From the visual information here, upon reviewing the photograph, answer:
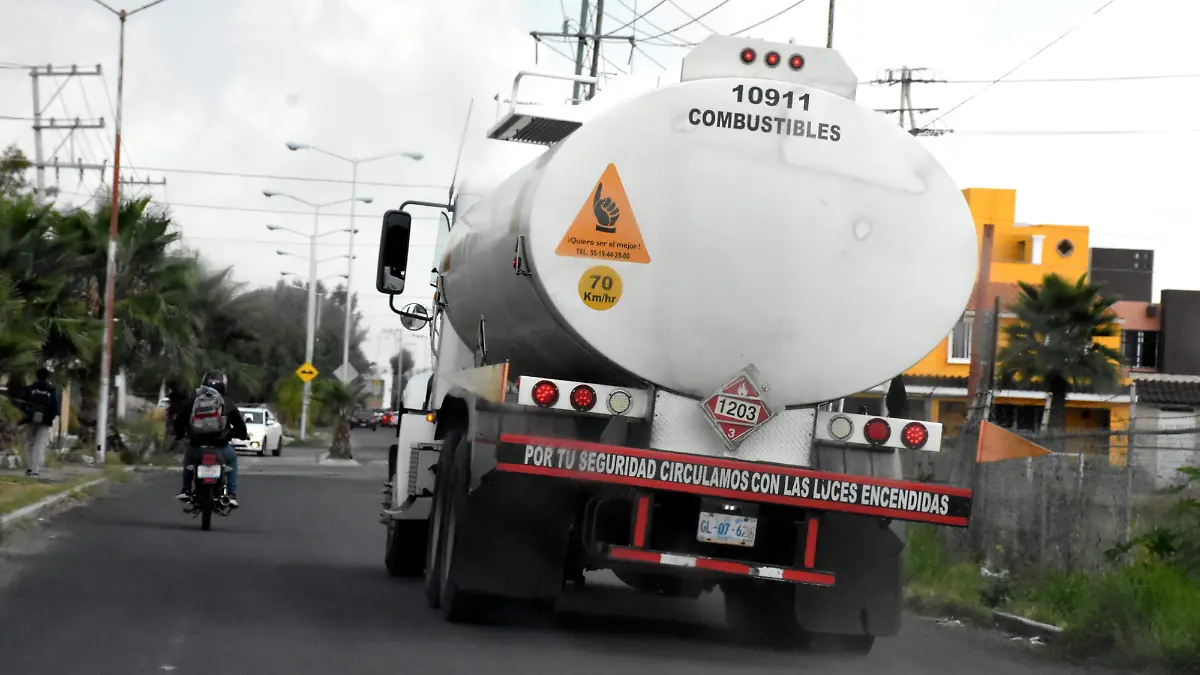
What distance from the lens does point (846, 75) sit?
10117 mm

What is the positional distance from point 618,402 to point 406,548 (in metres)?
5.08

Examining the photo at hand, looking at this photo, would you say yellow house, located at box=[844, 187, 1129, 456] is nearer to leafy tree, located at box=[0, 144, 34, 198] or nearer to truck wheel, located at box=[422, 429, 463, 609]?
leafy tree, located at box=[0, 144, 34, 198]

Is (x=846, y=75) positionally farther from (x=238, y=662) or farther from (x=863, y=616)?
(x=238, y=662)

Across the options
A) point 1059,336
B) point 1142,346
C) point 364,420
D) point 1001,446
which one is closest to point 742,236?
point 1001,446

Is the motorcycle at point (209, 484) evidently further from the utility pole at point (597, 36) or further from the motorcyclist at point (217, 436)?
the utility pole at point (597, 36)

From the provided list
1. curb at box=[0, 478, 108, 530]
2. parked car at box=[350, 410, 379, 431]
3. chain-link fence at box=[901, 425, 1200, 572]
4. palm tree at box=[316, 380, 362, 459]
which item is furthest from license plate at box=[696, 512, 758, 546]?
parked car at box=[350, 410, 379, 431]

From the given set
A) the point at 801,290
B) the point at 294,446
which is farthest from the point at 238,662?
the point at 294,446

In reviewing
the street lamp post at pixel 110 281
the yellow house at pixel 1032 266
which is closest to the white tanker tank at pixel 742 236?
the street lamp post at pixel 110 281

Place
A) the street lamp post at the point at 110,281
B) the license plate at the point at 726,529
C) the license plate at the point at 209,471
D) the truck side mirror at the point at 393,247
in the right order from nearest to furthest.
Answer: the license plate at the point at 726,529 → the truck side mirror at the point at 393,247 → the license plate at the point at 209,471 → the street lamp post at the point at 110,281

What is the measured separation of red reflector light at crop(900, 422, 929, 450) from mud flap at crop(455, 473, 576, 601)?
193cm

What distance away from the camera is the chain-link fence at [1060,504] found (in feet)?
45.8

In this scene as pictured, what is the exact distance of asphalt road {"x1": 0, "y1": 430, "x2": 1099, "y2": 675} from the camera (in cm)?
915

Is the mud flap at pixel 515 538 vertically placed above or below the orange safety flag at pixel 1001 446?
below

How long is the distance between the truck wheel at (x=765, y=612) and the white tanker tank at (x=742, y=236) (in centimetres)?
176
